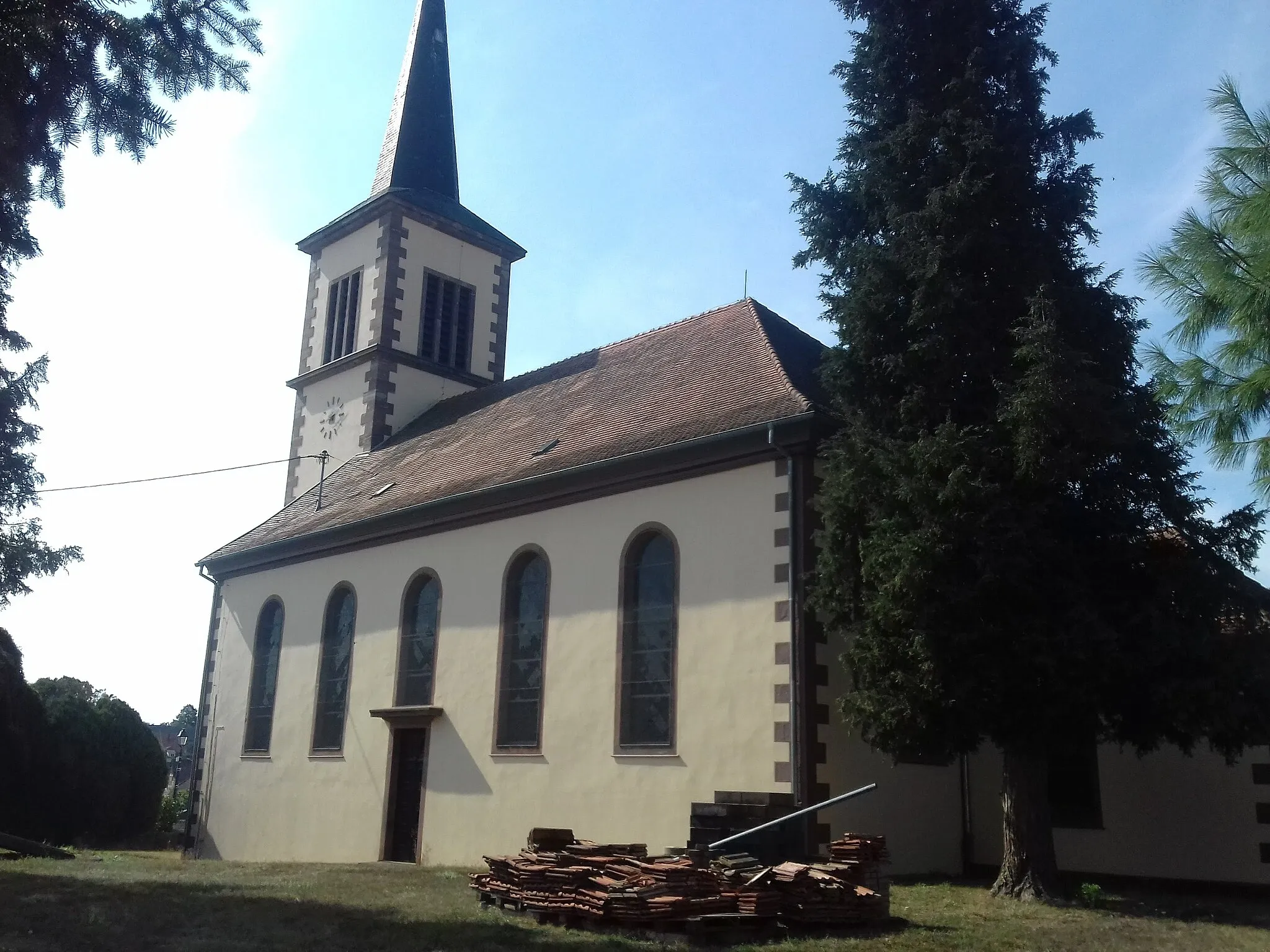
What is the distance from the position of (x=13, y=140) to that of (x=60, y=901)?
7251 millimetres

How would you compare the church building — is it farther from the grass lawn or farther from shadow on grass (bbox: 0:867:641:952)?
shadow on grass (bbox: 0:867:641:952)

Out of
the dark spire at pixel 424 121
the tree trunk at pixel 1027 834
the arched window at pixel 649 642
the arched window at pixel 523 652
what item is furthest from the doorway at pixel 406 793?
the dark spire at pixel 424 121

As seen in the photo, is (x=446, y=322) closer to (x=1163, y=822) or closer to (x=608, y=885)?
(x=1163, y=822)

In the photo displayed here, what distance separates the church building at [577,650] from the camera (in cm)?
1438

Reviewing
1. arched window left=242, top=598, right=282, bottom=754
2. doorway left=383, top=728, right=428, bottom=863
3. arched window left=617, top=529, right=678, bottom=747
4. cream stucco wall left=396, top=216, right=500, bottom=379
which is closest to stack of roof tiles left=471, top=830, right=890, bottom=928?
arched window left=617, top=529, right=678, bottom=747

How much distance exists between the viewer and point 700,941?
9.30m

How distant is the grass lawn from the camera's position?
29.9 feet

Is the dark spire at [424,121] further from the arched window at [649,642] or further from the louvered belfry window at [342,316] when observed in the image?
the arched window at [649,642]

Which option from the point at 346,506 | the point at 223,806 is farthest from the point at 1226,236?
the point at 223,806

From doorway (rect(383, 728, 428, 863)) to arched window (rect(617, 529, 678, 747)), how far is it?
4.31 metres

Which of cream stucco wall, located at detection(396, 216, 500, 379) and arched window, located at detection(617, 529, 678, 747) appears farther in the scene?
cream stucco wall, located at detection(396, 216, 500, 379)

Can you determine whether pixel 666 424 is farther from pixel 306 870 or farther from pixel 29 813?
pixel 29 813

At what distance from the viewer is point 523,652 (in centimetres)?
1738

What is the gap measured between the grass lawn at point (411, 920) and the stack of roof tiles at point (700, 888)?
0.28 metres
